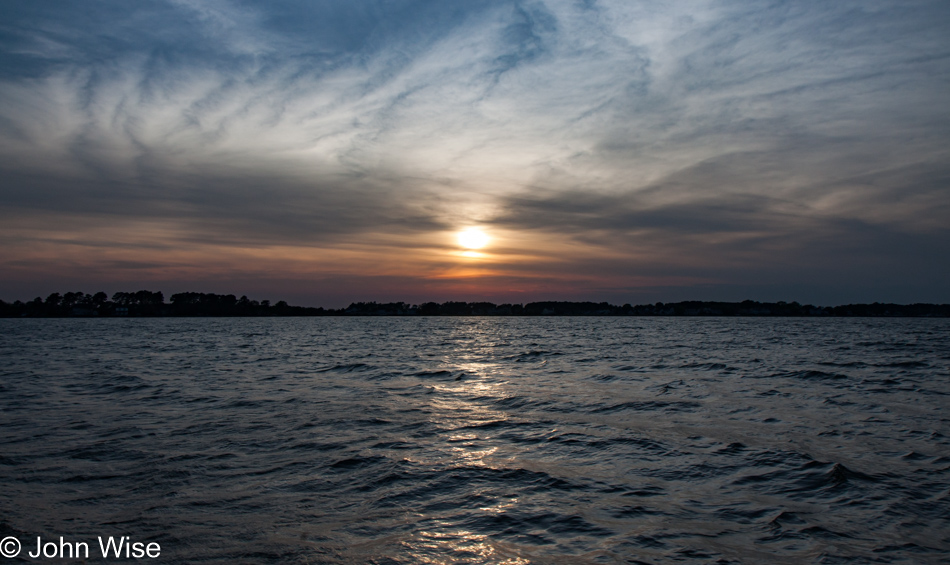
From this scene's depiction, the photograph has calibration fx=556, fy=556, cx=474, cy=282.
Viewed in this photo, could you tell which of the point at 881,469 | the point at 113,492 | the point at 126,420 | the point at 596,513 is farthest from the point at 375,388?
the point at 881,469

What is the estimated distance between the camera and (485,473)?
42.2 feet

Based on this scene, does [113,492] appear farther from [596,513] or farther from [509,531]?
[596,513]

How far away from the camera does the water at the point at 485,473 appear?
8891 mm

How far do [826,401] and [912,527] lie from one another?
50.0ft

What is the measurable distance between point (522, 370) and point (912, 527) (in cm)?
2778

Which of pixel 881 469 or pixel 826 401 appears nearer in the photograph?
pixel 881 469

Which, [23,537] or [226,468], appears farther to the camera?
[226,468]

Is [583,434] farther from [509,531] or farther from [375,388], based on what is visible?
[375,388]

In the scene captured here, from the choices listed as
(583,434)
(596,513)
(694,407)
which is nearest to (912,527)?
(596,513)

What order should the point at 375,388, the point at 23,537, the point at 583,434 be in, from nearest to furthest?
1. the point at 23,537
2. the point at 583,434
3. the point at 375,388

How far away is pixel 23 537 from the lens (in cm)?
855

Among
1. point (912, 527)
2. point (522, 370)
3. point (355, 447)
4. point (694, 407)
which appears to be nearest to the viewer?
point (912, 527)

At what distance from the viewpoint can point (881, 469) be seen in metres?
13.2

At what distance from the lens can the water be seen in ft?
29.2
